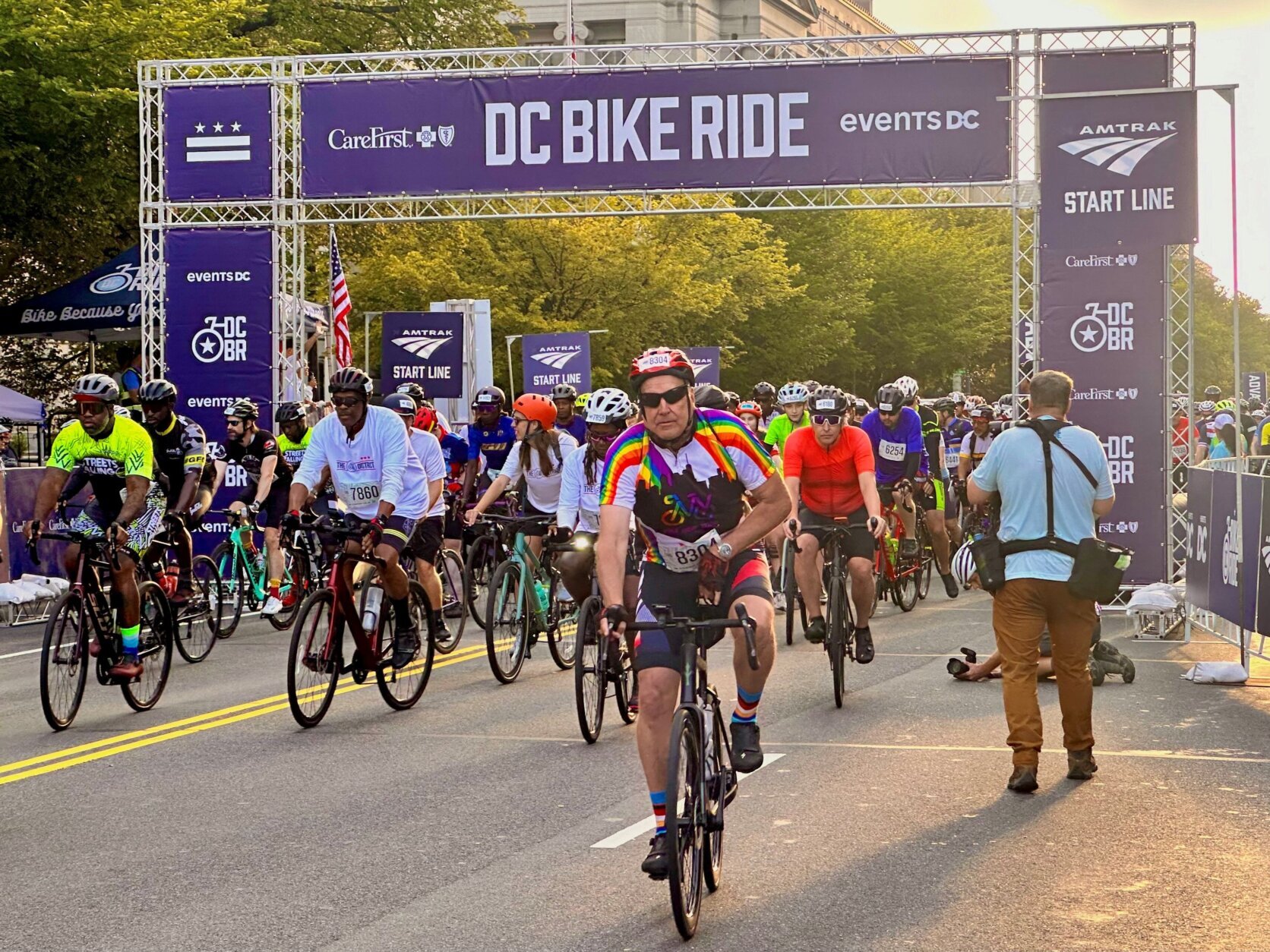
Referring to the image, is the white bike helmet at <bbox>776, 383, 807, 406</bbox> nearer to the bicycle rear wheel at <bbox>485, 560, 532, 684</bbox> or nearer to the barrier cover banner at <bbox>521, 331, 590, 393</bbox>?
the bicycle rear wheel at <bbox>485, 560, 532, 684</bbox>

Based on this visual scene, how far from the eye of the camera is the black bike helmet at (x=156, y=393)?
1316cm

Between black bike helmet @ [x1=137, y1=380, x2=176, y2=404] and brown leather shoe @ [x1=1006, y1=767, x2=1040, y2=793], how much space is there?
22.7 ft

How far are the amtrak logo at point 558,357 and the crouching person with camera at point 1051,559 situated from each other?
22599mm

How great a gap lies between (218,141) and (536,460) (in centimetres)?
877

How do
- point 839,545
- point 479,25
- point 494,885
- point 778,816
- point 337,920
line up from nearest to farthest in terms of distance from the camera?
point 337,920 < point 494,885 < point 778,816 < point 839,545 < point 479,25

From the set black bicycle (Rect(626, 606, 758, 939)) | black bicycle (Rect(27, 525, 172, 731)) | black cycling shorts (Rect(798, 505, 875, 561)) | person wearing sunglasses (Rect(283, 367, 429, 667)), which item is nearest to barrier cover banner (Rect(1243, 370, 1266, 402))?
black cycling shorts (Rect(798, 505, 875, 561))

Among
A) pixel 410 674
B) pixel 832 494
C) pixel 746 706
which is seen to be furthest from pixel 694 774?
pixel 832 494

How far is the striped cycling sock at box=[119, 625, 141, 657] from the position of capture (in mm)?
11188

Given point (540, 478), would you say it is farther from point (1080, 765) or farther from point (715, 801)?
point (715, 801)

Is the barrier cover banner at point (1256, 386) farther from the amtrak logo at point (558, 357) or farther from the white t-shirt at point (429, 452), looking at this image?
the white t-shirt at point (429, 452)

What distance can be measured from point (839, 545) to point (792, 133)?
355 inches

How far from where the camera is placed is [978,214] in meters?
84.2

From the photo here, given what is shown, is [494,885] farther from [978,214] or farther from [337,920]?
[978,214]

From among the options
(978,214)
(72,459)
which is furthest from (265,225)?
(978,214)
